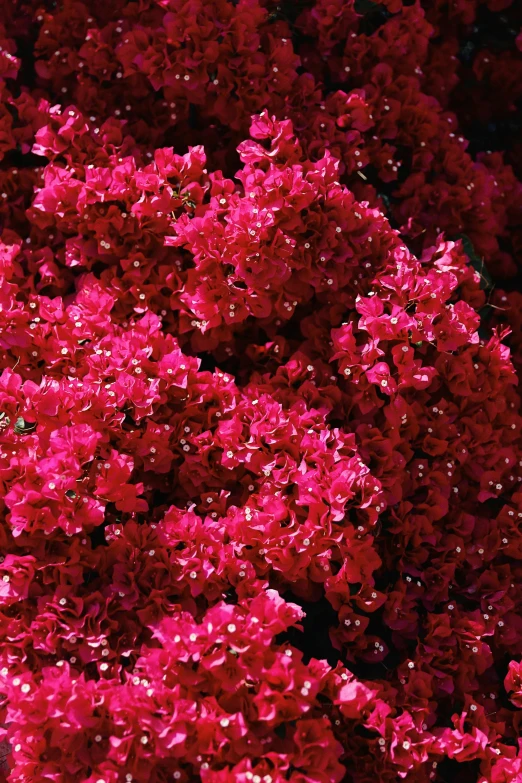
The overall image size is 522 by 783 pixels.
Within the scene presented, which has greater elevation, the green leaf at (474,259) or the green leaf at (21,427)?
the green leaf at (474,259)

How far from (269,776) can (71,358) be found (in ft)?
3.91

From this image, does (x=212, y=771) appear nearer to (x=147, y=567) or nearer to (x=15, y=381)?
(x=147, y=567)

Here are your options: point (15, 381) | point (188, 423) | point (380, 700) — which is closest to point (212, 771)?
point (380, 700)

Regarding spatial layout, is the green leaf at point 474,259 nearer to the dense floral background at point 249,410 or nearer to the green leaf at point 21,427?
the dense floral background at point 249,410

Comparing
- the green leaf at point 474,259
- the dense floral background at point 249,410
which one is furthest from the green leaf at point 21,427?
the green leaf at point 474,259

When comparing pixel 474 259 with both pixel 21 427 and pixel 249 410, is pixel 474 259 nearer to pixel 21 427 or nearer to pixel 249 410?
pixel 249 410

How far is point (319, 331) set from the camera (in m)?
2.53

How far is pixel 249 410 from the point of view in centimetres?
229

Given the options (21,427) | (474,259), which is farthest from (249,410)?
(474,259)

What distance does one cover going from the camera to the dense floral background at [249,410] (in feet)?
6.28

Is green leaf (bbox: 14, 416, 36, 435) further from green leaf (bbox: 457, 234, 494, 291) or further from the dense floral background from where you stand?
green leaf (bbox: 457, 234, 494, 291)

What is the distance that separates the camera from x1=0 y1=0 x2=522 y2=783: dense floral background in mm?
1915

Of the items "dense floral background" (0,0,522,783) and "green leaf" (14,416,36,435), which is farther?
"green leaf" (14,416,36,435)

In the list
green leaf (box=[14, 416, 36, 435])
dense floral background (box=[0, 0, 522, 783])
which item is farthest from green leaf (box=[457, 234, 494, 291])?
green leaf (box=[14, 416, 36, 435])
